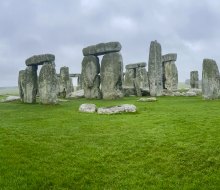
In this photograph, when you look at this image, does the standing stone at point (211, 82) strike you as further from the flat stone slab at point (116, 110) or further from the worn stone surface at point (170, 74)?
the worn stone surface at point (170, 74)

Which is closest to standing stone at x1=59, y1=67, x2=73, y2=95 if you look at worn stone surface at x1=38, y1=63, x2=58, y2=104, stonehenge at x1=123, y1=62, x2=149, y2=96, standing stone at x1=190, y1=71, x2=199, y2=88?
stonehenge at x1=123, y1=62, x2=149, y2=96

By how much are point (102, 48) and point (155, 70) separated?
20.0 feet

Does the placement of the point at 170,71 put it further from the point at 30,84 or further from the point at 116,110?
the point at 116,110

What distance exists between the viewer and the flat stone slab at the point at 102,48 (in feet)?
85.7

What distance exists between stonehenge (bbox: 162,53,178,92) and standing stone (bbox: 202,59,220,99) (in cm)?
1498

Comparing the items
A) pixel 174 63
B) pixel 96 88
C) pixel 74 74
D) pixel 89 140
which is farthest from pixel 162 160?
pixel 74 74

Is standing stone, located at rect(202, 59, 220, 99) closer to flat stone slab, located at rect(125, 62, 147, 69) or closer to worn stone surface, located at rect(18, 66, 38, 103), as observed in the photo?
worn stone surface, located at rect(18, 66, 38, 103)

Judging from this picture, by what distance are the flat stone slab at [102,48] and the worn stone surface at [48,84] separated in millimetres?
6259

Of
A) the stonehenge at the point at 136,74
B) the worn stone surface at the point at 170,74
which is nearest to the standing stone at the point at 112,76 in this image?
the worn stone surface at the point at 170,74

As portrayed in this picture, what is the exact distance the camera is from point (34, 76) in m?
23.8

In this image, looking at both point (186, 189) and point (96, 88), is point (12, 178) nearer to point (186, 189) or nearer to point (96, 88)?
point (186, 189)

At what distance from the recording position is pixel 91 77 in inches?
1115

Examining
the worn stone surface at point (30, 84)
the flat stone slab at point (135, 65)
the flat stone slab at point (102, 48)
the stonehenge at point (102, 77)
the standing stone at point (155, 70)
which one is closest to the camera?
the stonehenge at point (102, 77)

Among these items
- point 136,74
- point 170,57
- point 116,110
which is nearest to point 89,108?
point 116,110
